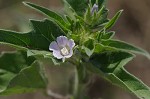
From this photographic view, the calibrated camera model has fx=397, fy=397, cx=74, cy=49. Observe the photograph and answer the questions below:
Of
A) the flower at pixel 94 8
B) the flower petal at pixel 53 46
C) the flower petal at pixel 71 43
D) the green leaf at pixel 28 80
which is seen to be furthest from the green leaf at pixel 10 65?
the flower at pixel 94 8

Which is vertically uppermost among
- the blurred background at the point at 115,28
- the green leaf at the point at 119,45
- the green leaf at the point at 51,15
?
the green leaf at the point at 51,15

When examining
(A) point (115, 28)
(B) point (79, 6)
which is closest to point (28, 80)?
(B) point (79, 6)

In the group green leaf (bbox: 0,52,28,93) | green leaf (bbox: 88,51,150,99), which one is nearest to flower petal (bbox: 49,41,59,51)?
green leaf (bbox: 88,51,150,99)

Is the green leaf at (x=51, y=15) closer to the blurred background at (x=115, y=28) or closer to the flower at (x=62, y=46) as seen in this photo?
the flower at (x=62, y=46)

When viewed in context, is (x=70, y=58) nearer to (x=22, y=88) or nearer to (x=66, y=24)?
(x=66, y=24)

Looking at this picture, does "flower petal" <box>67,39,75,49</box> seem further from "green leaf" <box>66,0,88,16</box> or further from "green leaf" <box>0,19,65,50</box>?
"green leaf" <box>66,0,88,16</box>
